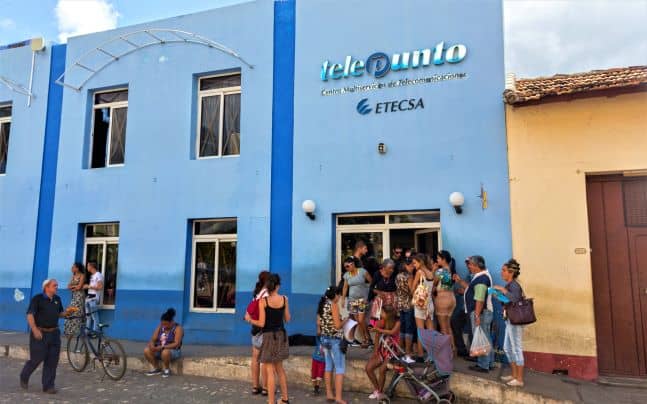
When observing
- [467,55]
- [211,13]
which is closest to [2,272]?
[211,13]

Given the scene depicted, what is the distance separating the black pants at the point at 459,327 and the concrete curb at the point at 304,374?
93cm

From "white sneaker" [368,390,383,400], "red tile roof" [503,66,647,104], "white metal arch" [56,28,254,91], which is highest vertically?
"white metal arch" [56,28,254,91]

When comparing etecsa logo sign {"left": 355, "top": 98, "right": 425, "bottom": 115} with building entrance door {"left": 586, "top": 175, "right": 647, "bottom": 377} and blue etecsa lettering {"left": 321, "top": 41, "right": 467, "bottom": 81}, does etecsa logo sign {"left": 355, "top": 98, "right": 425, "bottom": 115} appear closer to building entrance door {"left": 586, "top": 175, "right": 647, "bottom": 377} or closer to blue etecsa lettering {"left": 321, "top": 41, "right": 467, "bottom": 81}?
blue etecsa lettering {"left": 321, "top": 41, "right": 467, "bottom": 81}

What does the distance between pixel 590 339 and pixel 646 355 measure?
0.90 meters

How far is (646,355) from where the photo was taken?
23.8ft

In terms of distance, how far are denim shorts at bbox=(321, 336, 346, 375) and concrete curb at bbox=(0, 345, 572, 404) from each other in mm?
850

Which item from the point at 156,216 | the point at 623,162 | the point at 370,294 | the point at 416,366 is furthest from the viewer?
the point at 156,216

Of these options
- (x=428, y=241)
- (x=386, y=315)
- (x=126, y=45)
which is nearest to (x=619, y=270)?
(x=428, y=241)

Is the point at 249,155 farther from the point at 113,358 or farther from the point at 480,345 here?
the point at 480,345

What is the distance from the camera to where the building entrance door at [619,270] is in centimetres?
736

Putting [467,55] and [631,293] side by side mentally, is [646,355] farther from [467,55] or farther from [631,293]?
[467,55]

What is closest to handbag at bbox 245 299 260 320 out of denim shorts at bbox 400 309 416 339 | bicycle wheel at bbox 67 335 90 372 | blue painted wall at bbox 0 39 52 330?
denim shorts at bbox 400 309 416 339

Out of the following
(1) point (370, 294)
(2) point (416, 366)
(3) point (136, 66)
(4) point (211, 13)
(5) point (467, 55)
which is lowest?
(2) point (416, 366)

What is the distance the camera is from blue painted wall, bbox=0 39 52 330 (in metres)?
11.3
